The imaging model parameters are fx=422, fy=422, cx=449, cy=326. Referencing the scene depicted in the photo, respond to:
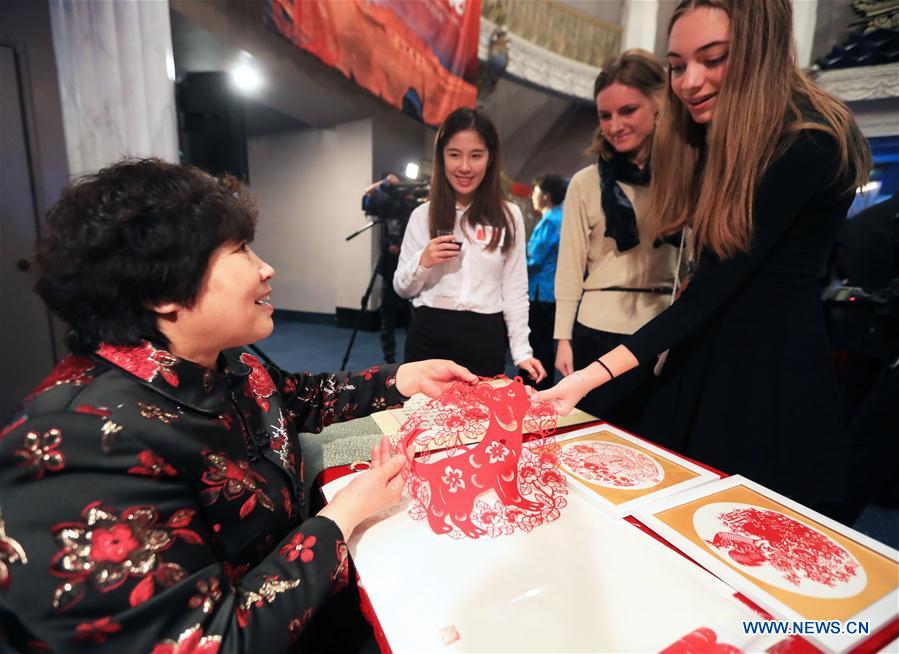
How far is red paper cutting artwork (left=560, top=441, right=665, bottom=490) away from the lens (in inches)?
33.6

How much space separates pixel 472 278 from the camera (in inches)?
66.0

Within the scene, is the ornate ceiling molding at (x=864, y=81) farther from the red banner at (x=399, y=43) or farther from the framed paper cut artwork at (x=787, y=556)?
the framed paper cut artwork at (x=787, y=556)

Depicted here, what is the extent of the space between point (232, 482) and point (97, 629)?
0.71 ft

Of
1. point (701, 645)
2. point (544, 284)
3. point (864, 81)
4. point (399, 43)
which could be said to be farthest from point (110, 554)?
point (864, 81)

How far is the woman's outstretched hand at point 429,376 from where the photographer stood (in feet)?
3.51

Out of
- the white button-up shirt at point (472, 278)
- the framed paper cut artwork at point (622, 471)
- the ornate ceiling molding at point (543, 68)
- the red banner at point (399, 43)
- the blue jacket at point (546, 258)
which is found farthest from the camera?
the ornate ceiling molding at point (543, 68)

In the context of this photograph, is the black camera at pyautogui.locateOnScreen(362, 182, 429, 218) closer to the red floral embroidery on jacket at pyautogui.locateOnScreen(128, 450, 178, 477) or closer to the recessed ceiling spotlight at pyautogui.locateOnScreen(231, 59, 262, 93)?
the recessed ceiling spotlight at pyautogui.locateOnScreen(231, 59, 262, 93)

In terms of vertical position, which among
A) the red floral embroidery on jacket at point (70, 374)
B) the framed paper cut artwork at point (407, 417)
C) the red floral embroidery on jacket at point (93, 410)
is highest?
the red floral embroidery on jacket at point (70, 374)

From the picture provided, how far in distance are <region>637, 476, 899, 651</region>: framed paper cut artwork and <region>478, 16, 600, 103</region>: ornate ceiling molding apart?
599 centimetres

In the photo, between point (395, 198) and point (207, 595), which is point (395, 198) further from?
point (207, 595)

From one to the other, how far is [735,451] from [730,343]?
0.25 metres

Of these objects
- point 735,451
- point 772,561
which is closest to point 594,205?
point 735,451

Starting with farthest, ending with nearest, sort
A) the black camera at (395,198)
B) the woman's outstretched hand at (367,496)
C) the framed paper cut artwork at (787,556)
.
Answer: the black camera at (395,198) < the woman's outstretched hand at (367,496) < the framed paper cut artwork at (787,556)

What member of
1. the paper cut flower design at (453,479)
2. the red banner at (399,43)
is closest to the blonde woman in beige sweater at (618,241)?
the paper cut flower design at (453,479)
